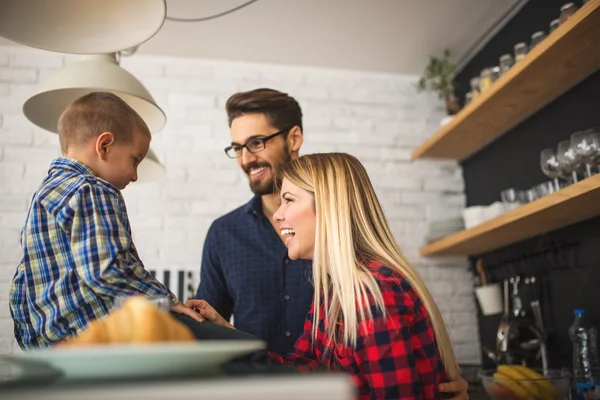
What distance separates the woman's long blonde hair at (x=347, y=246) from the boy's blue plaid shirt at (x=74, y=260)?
380 mm

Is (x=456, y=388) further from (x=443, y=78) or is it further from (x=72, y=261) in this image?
(x=443, y=78)

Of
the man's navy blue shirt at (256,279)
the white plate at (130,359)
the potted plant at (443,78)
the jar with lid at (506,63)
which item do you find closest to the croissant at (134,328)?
the white plate at (130,359)

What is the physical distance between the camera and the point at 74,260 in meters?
0.99

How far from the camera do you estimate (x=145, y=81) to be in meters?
3.10

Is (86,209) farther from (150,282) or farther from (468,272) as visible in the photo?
(468,272)

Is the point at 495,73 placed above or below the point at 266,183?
above

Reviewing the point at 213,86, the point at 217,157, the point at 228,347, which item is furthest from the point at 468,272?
the point at 228,347

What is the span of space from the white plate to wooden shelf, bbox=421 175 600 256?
163cm

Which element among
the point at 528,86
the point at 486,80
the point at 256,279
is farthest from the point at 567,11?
the point at 256,279

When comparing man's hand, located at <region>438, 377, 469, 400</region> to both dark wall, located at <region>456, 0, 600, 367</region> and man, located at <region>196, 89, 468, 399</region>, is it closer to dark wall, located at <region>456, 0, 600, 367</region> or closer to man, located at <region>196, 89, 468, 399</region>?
man, located at <region>196, 89, 468, 399</region>

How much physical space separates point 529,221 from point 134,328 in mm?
2073

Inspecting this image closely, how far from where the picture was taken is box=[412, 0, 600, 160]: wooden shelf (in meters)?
1.96

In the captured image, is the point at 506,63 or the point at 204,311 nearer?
the point at 204,311

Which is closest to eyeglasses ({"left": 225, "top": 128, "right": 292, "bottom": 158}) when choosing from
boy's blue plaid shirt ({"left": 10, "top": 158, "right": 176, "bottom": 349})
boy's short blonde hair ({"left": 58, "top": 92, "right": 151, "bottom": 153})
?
boy's short blonde hair ({"left": 58, "top": 92, "right": 151, "bottom": 153})
